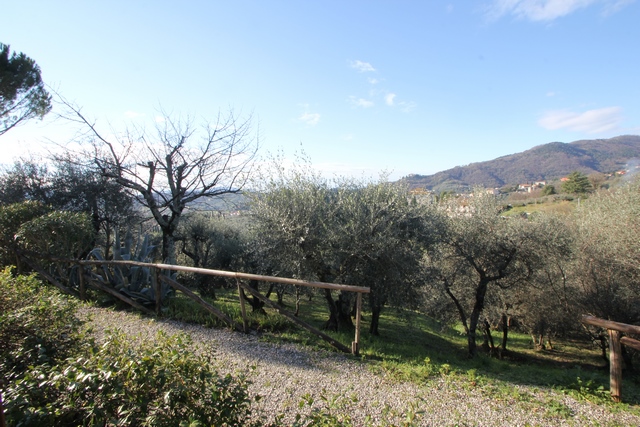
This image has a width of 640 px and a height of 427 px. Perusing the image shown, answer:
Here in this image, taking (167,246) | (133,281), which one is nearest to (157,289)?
(133,281)

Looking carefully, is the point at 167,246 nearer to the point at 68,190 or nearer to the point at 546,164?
the point at 68,190

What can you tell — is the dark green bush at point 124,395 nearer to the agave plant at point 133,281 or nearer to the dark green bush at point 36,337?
the dark green bush at point 36,337

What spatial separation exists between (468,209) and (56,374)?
428 inches

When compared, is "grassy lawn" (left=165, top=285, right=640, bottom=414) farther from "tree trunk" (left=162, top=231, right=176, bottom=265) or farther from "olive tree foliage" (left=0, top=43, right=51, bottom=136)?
"olive tree foliage" (left=0, top=43, right=51, bottom=136)

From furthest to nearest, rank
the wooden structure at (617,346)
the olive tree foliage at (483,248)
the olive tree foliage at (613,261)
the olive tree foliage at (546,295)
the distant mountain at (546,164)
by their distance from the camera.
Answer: the distant mountain at (546,164)
the olive tree foliage at (546,295)
the olive tree foliage at (613,261)
the olive tree foliage at (483,248)
the wooden structure at (617,346)

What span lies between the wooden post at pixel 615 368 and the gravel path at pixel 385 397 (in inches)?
22.6

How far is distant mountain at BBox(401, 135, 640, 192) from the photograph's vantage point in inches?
3612

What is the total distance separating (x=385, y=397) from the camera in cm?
416

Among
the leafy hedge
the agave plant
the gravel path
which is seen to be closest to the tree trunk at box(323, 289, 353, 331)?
the gravel path

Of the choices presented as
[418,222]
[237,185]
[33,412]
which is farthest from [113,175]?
[33,412]

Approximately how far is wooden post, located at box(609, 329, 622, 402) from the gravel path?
0.57 meters

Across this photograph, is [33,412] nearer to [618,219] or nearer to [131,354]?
[131,354]

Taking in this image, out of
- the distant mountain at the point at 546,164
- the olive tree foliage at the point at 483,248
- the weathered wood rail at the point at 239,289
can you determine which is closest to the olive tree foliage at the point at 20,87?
the weathered wood rail at the point at 239,289

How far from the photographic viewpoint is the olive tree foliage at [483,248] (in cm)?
998
